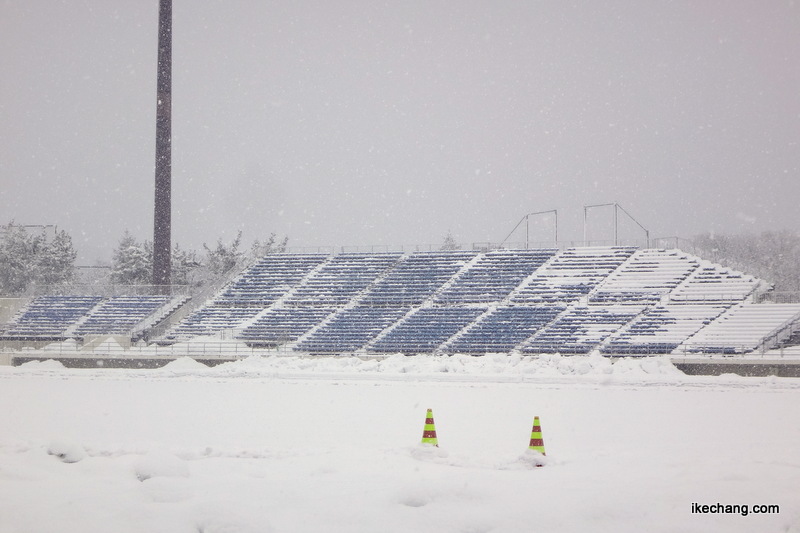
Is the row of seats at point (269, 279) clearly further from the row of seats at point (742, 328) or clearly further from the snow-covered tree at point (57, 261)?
the snow-covered tree at point (57, 261)

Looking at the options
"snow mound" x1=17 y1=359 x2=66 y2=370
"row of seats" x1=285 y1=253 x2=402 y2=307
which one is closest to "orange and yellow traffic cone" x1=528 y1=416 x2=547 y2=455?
"snow mound" x1=17 y1=359 x2=66 y2=370

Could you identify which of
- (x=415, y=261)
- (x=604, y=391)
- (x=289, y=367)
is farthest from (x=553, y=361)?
(x=415, y=261)

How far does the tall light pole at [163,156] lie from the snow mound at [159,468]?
43.8 metres

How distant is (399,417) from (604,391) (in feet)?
28.4

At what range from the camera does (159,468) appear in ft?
28.9

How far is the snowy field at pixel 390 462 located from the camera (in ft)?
23.7

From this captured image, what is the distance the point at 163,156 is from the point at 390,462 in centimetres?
4629

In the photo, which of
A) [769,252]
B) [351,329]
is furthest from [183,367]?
[769,252]

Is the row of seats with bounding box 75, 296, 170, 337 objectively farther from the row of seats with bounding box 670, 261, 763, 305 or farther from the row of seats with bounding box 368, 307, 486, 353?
the row of seats with bounding box 670, 261, 763, 305

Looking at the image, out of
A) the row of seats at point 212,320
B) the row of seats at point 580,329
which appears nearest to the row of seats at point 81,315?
the row of seats at point 212,320

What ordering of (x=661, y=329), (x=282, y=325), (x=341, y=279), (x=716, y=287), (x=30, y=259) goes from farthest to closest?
(x=30, y=259) < (x=341, y=279) < (x=282, y=325) < (x=716, y=287) < (x=661, y=329)

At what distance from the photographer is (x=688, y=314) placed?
3650cm

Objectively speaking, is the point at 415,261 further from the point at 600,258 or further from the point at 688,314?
the point at 688,314

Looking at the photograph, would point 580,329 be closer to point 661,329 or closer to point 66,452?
point 661,329
